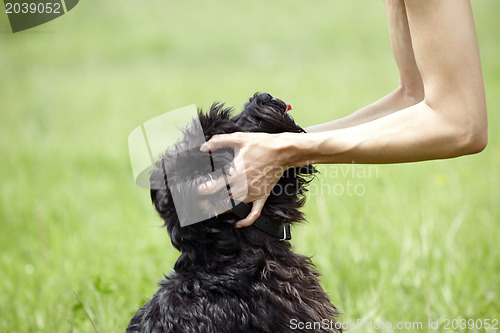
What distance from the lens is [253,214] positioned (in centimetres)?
203

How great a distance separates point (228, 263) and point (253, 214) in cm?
23

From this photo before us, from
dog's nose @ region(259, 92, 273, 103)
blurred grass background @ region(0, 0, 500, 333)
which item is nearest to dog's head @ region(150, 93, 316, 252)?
dog's nose @ region(259, 92, 273, 103)

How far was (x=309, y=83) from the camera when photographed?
9.26m

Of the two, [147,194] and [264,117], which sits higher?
[264,117]

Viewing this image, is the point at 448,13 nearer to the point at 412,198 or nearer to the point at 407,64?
the point at 407,64

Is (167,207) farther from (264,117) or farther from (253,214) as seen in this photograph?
(264,117)

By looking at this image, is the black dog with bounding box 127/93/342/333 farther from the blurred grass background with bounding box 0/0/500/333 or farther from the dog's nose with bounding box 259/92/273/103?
the blurred grass background with bounding box 0/0/500/333

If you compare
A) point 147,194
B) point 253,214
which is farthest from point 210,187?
point 147,194

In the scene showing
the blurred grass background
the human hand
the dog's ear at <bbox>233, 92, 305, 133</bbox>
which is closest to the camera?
the human hand

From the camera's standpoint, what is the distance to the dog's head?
2.03 m

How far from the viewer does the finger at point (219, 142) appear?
2.00 meters

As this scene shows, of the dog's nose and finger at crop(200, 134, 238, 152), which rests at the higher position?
the dog's nose

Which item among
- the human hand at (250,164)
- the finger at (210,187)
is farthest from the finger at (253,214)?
the finger at (210,187)

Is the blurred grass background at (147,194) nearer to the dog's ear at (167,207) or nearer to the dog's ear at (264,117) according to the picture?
the dog's ear at (167,207)
